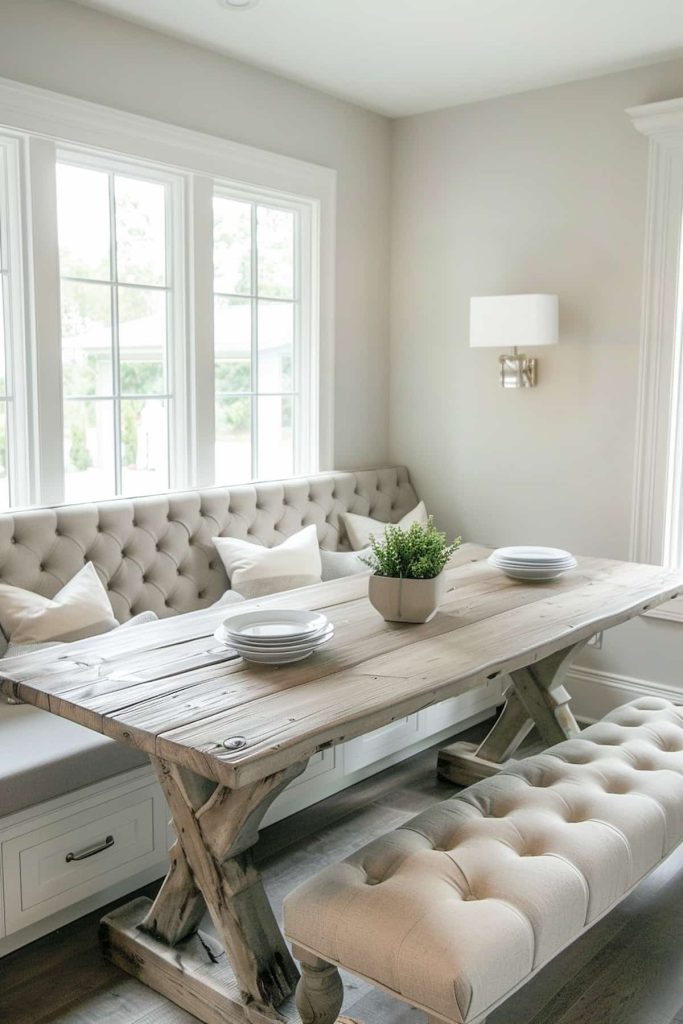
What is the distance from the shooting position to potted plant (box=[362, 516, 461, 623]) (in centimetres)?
238

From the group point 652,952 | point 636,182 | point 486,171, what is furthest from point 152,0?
point 652,952

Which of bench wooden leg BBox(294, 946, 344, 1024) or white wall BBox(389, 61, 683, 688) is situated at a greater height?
white wall BBox(389, 61, 683, 688)

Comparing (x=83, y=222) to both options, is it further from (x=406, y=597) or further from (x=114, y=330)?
(x=406, y=597)

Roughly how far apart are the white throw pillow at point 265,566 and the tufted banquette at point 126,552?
85 mm

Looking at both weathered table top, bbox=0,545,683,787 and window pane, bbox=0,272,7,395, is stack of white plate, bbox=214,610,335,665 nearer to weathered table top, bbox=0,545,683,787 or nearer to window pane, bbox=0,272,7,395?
weathered table top, bbox=0,545,683,787

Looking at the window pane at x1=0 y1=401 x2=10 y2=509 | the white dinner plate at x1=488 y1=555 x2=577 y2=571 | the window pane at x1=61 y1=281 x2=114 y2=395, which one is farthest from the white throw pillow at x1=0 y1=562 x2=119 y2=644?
the white dinner plate at x1=488 y1=555 x2=577 y2=571

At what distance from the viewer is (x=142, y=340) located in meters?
3.60

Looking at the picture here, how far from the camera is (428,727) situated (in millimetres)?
3551

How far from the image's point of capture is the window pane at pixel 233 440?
391 centimetres

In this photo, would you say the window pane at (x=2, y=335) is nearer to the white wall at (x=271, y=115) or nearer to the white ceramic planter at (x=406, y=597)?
the white wall at (x=271, y=115)

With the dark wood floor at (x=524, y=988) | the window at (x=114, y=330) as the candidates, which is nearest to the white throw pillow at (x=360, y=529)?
the window at (x=114, y=330)

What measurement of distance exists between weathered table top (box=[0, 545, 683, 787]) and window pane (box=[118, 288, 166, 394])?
1.25 m

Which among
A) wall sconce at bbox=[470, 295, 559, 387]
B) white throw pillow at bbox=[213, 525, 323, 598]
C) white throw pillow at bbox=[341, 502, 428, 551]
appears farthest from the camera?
white throw pillow at bbox=[341, 502, 428, 551]

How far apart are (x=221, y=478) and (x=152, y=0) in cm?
172
